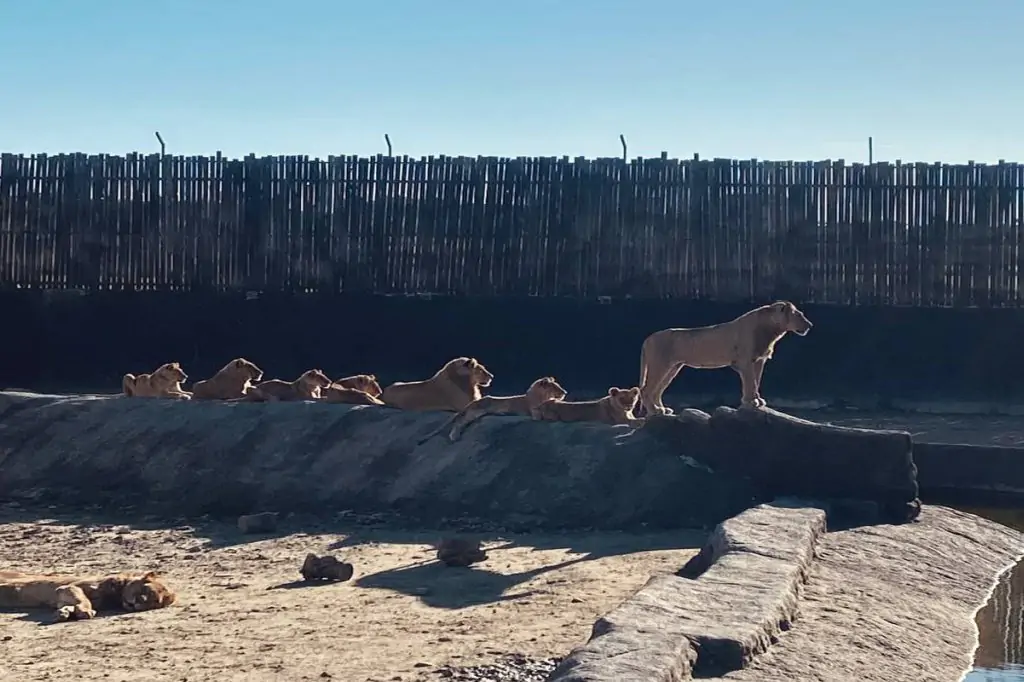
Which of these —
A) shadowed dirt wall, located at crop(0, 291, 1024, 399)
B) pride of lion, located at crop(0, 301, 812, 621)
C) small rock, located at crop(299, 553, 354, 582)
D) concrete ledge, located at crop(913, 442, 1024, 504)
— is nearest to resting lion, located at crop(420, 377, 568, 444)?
pride of lion, located at crop(0, 301, 812, 621)

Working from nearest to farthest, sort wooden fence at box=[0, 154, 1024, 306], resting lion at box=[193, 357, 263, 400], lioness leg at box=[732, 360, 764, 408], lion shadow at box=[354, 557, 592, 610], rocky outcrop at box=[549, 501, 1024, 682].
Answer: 1. rocky outcrop at box=[549, 501, 1024, 682]
2. lion shadow at box=[354, 557, 592, 610]
3. lioness leg at box=[732, 360, 764, 408]
4. resting lion at box=[193, 357, 263, 400]
5. wooden fence at box=[0, 154, 1024, 306]

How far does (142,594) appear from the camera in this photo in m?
8.42

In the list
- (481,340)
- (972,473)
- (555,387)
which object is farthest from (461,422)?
(481,340)

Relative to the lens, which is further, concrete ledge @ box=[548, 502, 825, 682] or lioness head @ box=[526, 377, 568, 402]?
lioness head @ box=[526, 377, 568, 402]

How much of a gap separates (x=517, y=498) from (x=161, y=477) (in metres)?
3.19

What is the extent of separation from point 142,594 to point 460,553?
1866 millimetres

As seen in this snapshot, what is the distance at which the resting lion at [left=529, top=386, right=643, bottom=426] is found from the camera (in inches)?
486

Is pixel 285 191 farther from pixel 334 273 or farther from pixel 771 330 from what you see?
pixel 771 330

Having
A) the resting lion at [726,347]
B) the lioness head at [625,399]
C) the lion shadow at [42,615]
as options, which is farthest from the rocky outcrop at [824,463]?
the lion shadow at [42,615]

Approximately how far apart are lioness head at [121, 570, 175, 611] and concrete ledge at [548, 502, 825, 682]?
Result: 2738mm

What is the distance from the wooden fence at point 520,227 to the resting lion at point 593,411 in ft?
19.2

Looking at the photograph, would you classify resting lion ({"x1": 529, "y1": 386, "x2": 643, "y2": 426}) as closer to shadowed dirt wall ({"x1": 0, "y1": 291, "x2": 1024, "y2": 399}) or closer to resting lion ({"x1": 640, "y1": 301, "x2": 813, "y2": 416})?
resting lion ({"x1": 640, "y1": 301, "x2": 813, "y2": 416})

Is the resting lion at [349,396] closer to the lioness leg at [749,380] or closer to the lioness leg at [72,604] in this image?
the lioness leg at [749,380]

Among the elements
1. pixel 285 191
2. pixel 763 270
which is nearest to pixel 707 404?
pixel 763 270
